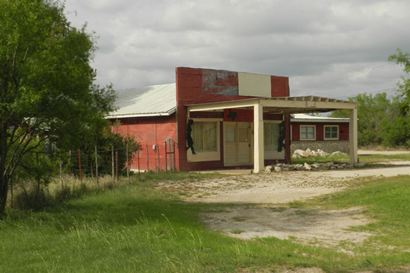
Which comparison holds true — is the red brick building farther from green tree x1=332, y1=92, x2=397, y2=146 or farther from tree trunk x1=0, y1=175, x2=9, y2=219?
green tree x1=332, y1=92, x2=397, y2=146

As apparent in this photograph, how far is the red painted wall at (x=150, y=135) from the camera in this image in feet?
85.1

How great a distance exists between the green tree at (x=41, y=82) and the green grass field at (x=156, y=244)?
1.66m

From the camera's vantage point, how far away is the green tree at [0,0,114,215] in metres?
11.2

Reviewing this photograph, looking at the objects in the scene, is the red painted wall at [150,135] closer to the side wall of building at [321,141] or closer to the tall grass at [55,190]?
the tall grass at [55,190]

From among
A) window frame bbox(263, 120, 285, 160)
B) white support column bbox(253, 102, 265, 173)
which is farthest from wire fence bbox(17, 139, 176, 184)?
window frame bbox(263, 120, 285, 160)

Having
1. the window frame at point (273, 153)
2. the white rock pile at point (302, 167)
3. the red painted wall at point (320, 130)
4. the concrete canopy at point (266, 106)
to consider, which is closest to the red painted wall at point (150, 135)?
the concrete canopy at point (266, 106)

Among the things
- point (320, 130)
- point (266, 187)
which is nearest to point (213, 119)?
point (266, 187)

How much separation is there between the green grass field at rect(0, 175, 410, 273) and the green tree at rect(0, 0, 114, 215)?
166cm

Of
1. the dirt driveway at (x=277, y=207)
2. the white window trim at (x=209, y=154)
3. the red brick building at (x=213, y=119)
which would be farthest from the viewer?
the white window trim at (x=209, y=154)

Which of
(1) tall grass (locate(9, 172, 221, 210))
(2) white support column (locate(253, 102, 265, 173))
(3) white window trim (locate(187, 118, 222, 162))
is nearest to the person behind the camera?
(1) tall grass (locate(9, 172, 221, 210))

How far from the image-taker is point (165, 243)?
8.75 metres

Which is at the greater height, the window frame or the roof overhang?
the roof overhang

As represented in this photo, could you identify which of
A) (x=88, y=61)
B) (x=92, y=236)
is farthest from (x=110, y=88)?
(x=92, y=236)

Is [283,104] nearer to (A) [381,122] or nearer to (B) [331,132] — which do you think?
(B) [331,132]
